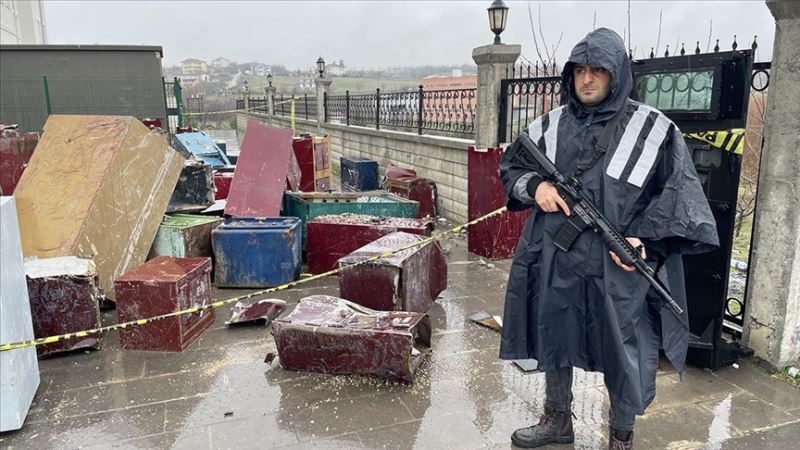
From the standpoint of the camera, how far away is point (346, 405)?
3.55 meters

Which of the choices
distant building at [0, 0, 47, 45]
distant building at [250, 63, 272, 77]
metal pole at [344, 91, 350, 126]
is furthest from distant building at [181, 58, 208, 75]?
metal pole at [344, 91, 350, 126]

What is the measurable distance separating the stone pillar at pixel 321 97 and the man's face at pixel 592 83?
16.5m

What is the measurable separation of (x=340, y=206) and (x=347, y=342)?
3.66m

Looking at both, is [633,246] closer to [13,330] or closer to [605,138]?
[605,138]

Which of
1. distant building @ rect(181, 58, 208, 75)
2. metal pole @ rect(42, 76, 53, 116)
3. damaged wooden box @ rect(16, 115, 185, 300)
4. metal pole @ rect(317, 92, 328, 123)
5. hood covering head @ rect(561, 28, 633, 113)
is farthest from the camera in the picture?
distant building @ rect(181, 58, 208, 75)

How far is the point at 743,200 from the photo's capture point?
8781 millimetres

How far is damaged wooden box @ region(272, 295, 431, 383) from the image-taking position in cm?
371

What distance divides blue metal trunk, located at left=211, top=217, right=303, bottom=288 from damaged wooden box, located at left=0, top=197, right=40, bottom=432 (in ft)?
8.13

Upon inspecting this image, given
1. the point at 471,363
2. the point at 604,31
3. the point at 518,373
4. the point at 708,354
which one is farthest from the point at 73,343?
the point at 708,354

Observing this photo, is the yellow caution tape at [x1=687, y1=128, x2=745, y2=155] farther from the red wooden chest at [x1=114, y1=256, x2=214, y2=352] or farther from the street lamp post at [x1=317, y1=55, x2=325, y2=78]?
the street lamp post at [x1=317, y1=55, x2=325, y2=78]

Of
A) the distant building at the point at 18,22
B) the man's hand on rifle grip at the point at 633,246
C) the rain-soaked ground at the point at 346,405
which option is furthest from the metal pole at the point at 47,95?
the distant building at the point at 18,22

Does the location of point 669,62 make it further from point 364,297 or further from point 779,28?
point 364,297

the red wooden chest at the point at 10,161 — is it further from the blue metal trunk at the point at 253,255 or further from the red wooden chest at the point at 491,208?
the red wooden chest at the point at 491,208

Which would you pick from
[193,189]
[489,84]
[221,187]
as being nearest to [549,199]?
[193,189]
